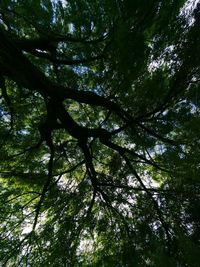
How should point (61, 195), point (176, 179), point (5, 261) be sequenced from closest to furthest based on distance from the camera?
point (5, 261) → point (176, 179) → point (61, 195)

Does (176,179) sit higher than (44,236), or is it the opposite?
(176,179)

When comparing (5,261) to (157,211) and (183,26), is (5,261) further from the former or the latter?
(183,26)

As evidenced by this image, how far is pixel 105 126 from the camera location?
389 cm

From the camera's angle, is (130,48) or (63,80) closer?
(130,48)

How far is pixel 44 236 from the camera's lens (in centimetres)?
312

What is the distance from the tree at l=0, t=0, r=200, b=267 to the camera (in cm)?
230

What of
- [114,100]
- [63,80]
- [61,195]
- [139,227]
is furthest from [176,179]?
[63,80]

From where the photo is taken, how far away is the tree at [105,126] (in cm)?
230

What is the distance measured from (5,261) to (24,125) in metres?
1.49

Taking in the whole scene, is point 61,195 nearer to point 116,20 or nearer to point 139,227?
point 139,227

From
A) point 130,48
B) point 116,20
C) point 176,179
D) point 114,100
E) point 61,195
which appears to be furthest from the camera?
point 61,195

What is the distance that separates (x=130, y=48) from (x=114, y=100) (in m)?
1.04

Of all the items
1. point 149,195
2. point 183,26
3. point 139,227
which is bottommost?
point 139,227

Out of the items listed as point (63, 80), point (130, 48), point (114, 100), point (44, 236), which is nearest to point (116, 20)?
point (130, 48)
